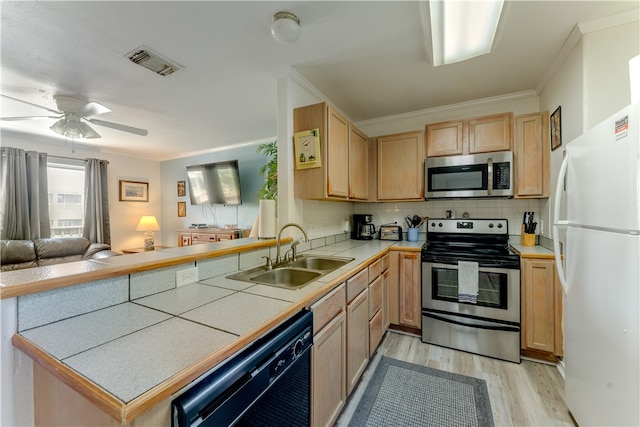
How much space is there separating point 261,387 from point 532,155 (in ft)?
9.50

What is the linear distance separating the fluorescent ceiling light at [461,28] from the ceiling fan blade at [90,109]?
297 cm

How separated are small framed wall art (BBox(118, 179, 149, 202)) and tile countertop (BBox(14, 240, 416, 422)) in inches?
195

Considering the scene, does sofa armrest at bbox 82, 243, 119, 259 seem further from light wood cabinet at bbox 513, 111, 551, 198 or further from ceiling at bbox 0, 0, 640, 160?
light wood cabinet at bbox 513, 111, 551, 198

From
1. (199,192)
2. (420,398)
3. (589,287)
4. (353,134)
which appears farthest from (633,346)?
(199,192)

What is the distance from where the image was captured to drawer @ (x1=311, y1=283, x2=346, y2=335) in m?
1.23

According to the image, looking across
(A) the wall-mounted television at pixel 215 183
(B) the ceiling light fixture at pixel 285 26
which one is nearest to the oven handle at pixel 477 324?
(B) the ceiling light fixture at pixel 285 26

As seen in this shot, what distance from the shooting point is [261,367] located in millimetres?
833

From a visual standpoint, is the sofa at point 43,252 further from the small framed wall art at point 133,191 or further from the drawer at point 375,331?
the drawer at point 375,331

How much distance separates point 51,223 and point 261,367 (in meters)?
A: 5.29

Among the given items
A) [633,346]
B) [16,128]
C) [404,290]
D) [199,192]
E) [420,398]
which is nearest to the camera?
[633,346]

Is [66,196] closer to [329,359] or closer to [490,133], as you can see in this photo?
[329,359]

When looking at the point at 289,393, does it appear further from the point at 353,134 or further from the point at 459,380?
the point at 353,134

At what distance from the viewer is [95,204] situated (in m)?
4.40

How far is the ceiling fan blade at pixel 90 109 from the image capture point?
247cm
